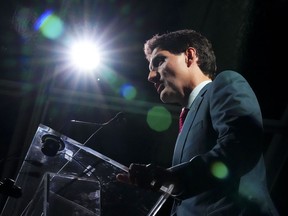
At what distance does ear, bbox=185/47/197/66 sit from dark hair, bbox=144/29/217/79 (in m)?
0.03

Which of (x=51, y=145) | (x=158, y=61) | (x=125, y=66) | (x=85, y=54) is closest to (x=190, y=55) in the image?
(x=158, y=61)

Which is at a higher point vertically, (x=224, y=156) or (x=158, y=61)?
(x=158, y=61)

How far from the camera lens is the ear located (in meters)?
2.41

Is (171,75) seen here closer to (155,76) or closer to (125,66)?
(155,76)

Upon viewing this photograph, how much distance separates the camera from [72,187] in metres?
1.58

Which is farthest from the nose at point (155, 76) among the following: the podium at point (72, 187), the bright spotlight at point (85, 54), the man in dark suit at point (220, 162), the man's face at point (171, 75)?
the bright spotlight at point (85, 54)

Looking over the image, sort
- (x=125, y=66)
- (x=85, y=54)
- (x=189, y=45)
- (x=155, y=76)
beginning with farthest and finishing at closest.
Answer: (x=125, y=66), (x=85, y=54), (x=189, y=45), (x=155, y=76)

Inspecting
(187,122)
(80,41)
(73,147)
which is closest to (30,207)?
(73,147)

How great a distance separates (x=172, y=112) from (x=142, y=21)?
108 cm

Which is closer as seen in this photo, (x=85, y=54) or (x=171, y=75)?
(x=171, y=75)

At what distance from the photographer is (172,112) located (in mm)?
3945

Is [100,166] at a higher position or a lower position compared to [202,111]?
lower

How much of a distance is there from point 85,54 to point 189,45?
4.92ft

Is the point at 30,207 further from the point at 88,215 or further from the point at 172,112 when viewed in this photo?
the point at 172,112
